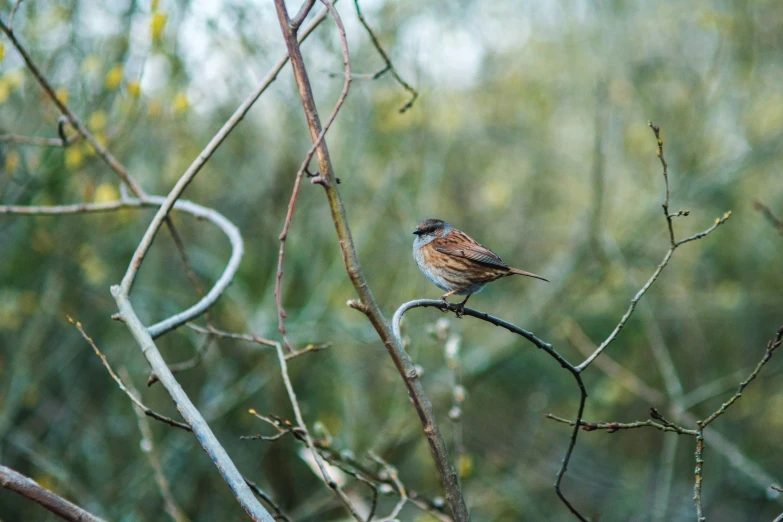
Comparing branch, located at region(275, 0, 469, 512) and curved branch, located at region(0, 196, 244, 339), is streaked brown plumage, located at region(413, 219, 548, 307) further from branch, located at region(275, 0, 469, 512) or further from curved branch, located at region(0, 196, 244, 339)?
branch, located at region(275, 0, 469, 512)

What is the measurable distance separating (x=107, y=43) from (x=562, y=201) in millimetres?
7158

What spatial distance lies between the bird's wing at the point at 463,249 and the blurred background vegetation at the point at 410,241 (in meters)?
1.94

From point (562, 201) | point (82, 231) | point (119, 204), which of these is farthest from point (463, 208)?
point (119, 204)

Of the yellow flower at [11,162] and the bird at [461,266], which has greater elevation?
the bird at [461,266]

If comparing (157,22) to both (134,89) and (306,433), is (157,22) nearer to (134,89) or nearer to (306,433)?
(134,89)

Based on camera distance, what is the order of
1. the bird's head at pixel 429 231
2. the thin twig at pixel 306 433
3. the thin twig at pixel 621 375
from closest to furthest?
the thin twig at pixel 306 433, the bird's head at pixel 429 231, the thin twig at pixel 621 375

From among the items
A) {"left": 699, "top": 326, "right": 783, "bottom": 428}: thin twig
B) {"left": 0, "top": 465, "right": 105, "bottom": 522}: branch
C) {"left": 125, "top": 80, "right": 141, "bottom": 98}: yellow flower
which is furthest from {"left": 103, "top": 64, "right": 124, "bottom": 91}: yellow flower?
{"left": 699, "top": 326, "right": 783, "bottom": 428}: thin twig

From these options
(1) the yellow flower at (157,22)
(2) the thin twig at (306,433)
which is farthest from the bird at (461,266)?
(1) the yellow flower at (157,22)

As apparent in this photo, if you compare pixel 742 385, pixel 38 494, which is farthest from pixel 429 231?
pixel 38 494

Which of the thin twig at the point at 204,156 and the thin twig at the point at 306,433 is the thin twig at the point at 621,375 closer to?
the thin twig at the point at 306,433

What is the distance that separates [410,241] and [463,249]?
11.7 ft

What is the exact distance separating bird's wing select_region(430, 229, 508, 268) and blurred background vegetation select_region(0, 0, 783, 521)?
194 centimetres

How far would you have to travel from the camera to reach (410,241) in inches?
324

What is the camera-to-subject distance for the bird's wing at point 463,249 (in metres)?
4.58
